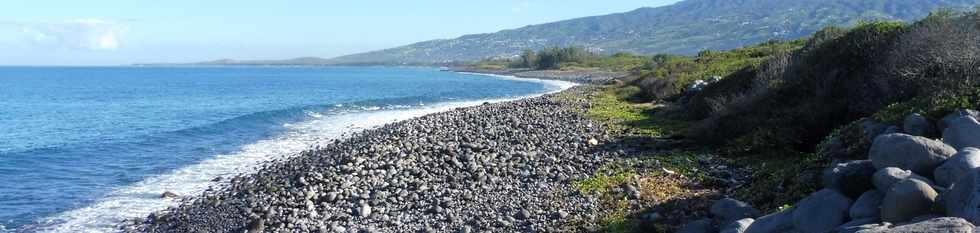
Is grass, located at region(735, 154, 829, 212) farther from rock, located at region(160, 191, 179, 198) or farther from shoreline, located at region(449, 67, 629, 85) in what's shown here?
shoreline, located at region(449, 67, 629, 85)

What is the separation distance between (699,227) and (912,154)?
2866mm

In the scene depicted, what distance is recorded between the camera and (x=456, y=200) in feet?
46.5

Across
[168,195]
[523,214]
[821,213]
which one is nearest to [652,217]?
[523,214]

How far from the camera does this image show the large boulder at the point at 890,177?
23.4 feet

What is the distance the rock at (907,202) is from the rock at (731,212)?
2.84 m

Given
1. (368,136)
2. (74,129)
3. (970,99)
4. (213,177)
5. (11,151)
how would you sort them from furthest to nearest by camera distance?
(74,129) → (11,151) → (368,136) → (213,177) → (970,99)

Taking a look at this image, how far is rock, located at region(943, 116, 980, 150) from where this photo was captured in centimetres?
842

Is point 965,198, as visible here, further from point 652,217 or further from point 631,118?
point 631,118

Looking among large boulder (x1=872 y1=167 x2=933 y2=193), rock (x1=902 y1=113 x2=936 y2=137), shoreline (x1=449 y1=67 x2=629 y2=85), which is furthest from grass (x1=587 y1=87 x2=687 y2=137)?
shoreline (x1=449 y1=67 x2=629 y2=85)

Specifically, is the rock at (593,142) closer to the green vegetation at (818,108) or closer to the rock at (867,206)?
the green vegetation at (818,108)

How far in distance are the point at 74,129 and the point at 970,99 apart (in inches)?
1665

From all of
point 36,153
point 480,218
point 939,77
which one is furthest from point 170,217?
point 36,153

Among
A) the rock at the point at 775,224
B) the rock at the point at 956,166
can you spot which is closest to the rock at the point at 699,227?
the rock at the point at 775,224

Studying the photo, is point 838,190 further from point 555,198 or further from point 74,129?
point 74,129
